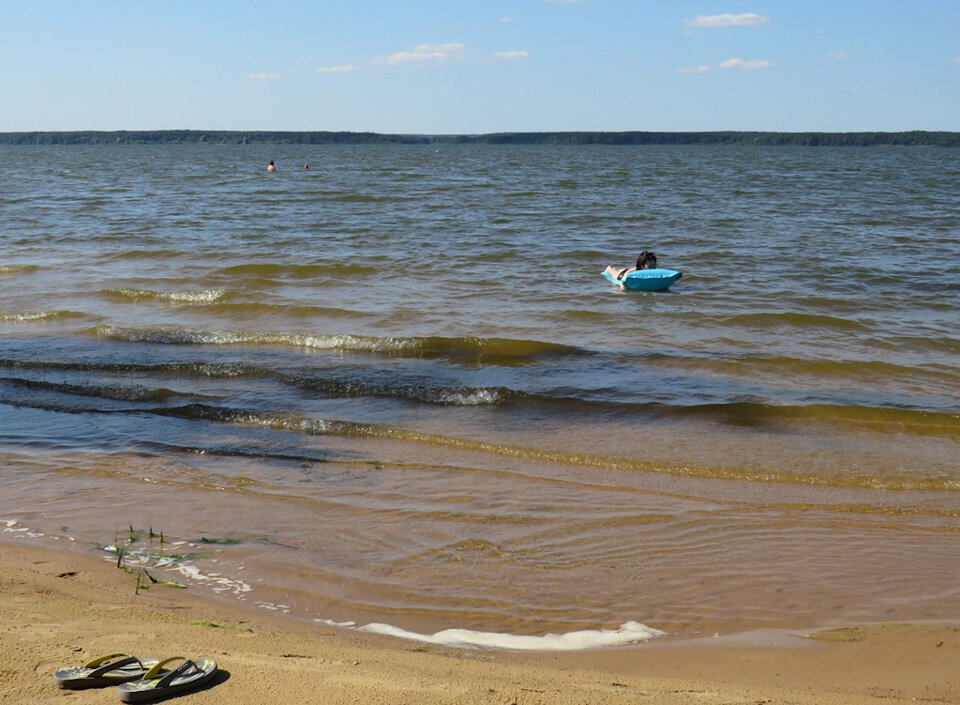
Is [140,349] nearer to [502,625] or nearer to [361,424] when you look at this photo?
[361,424]

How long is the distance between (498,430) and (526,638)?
4228 millimetres

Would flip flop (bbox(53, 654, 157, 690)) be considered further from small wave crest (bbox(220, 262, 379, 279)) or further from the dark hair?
the dark hair

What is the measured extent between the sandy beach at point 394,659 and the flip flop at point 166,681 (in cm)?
5

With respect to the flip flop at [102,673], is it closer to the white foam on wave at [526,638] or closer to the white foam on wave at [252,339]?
the white foam on wave at [526,638]

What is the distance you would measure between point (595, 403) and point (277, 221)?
20541 millimetres

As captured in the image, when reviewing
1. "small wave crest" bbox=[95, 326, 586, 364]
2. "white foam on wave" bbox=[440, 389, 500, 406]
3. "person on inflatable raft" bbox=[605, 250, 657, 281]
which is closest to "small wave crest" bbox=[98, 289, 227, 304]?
"small wave crest" bbox=[95, 326, 586, 364]

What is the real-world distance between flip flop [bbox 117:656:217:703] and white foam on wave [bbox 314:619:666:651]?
1.39m

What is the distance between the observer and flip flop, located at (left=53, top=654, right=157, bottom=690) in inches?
146

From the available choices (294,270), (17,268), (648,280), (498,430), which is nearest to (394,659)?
(498,430)

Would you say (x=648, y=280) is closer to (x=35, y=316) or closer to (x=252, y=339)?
(x=252, y=339)

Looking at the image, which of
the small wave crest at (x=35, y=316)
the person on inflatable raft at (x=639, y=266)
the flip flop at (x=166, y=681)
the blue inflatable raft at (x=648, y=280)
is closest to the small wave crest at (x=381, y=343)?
the small wave crest at (x=35, y=316)

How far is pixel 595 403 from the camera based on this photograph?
10.1 metres

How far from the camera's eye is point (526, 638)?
5.11 meters

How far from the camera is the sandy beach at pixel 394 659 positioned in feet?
12.5
